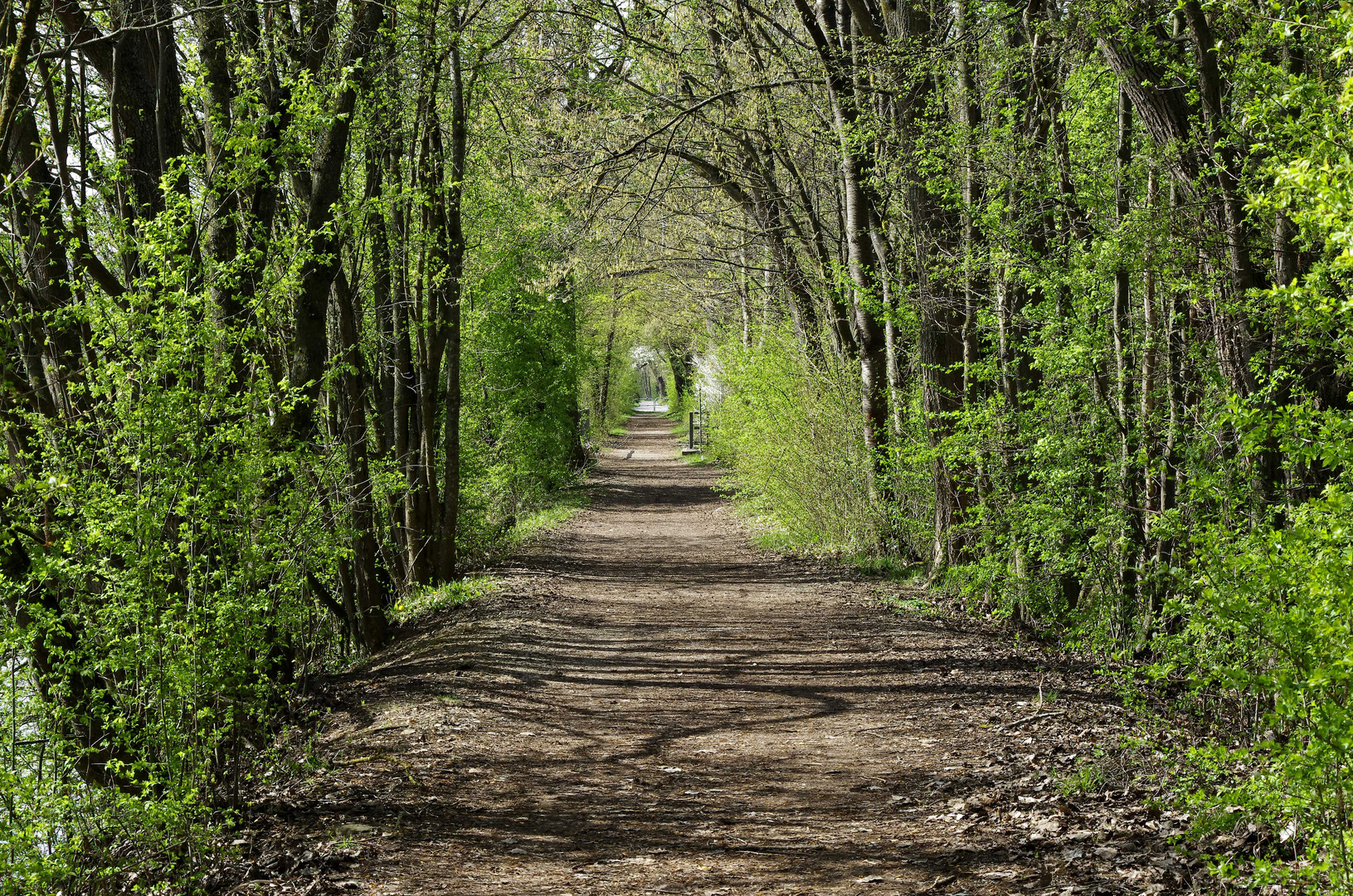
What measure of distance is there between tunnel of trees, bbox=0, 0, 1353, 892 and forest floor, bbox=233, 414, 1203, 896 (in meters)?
0.63

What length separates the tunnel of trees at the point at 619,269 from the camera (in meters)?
4.20

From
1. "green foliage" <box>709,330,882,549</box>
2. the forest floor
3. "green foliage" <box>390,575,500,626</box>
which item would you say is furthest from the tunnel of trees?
the forest floor

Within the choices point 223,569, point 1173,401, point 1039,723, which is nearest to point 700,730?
point 1039,723

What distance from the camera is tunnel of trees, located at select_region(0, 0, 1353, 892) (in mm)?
4199

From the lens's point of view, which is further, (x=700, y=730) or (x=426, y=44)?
(x=426, y=44)

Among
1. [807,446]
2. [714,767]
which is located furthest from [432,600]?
[714,767]

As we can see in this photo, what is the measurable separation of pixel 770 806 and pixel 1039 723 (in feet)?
6.23

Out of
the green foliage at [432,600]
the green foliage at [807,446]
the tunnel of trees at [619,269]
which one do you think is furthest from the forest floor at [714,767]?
the green foliage at [807,446]

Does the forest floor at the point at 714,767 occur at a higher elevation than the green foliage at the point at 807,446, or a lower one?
lower

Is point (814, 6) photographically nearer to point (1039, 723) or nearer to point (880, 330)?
point (880, 330)

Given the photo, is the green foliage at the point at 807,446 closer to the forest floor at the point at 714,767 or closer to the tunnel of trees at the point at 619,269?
the tunnel of trees at the point at 619,269

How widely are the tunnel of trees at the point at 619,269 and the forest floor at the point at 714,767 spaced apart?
631mm

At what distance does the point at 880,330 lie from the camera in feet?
41.7

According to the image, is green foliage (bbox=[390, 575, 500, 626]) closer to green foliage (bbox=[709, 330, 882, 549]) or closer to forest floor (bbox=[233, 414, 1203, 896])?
forest floor (bbox=[233, 414, 1203, 896])
